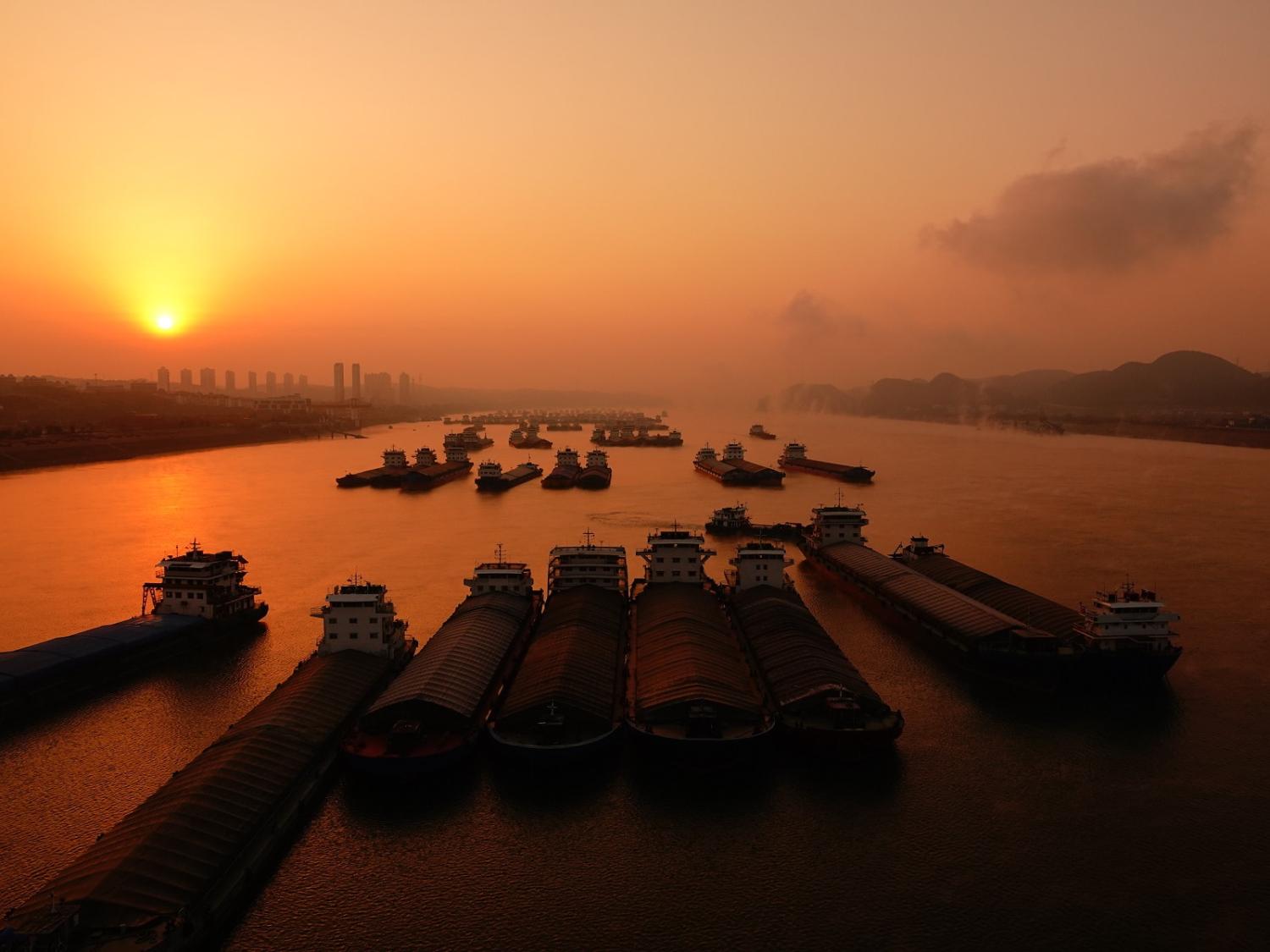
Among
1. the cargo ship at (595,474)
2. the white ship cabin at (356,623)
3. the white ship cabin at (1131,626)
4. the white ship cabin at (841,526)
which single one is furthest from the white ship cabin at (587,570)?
the cargo ship at (595,474)

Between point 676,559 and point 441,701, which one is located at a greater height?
point 676,559

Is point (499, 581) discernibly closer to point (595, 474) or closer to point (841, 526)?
point (841, 526)

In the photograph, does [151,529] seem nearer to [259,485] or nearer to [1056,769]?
[259,485]

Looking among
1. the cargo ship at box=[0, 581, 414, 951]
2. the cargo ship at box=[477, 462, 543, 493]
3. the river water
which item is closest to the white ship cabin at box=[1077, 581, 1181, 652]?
the river water

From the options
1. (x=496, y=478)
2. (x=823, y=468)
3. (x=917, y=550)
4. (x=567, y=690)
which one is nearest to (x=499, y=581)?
(x=567, y=690)

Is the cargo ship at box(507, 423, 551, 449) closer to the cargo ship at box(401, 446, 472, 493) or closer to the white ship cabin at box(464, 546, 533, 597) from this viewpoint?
the cargo ship at box(401, 446, 472, 493)

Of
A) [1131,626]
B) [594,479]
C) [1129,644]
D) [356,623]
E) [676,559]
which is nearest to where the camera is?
[356,623]

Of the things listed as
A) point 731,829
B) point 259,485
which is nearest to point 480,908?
point 731,829
